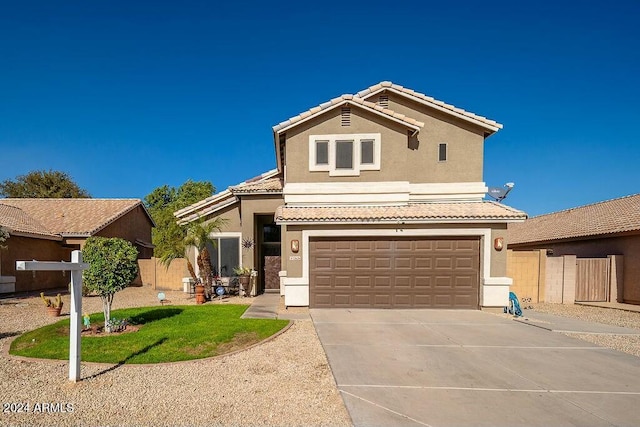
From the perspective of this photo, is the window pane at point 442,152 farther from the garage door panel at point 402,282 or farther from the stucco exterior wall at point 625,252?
the stucco exterior wall at point 625,252

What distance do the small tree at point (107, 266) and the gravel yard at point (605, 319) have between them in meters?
11.2

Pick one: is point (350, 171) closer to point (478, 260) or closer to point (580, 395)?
point (478, 260)

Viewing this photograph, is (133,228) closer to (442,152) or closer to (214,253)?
(214,253)

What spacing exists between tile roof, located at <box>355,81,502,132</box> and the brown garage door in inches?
200

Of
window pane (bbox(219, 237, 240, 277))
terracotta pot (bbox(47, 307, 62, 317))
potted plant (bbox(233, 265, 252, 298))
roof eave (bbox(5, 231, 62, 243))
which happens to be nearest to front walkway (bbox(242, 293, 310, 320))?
potted plant (bbox(233, 265, 252, 298))

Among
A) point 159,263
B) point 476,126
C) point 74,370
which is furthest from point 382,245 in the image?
point 159,263

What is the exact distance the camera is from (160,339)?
7.30 metres

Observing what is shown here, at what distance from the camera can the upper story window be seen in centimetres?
1227

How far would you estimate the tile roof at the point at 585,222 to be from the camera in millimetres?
14834

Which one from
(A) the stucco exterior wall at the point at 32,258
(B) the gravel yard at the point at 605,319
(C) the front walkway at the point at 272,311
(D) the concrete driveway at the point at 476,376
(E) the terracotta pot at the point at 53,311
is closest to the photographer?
(D) the concrete driveway at the point at 476,376

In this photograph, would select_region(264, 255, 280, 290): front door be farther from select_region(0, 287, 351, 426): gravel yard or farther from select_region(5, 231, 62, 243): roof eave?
select_region(5, 231, 62, 243): roof eave

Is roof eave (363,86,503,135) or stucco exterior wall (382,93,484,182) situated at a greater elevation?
roof eave (363,86,503,135)

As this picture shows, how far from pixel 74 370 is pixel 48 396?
1.37ft

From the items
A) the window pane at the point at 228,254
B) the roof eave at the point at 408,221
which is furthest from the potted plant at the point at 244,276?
the roof eave at the point at 408,221
